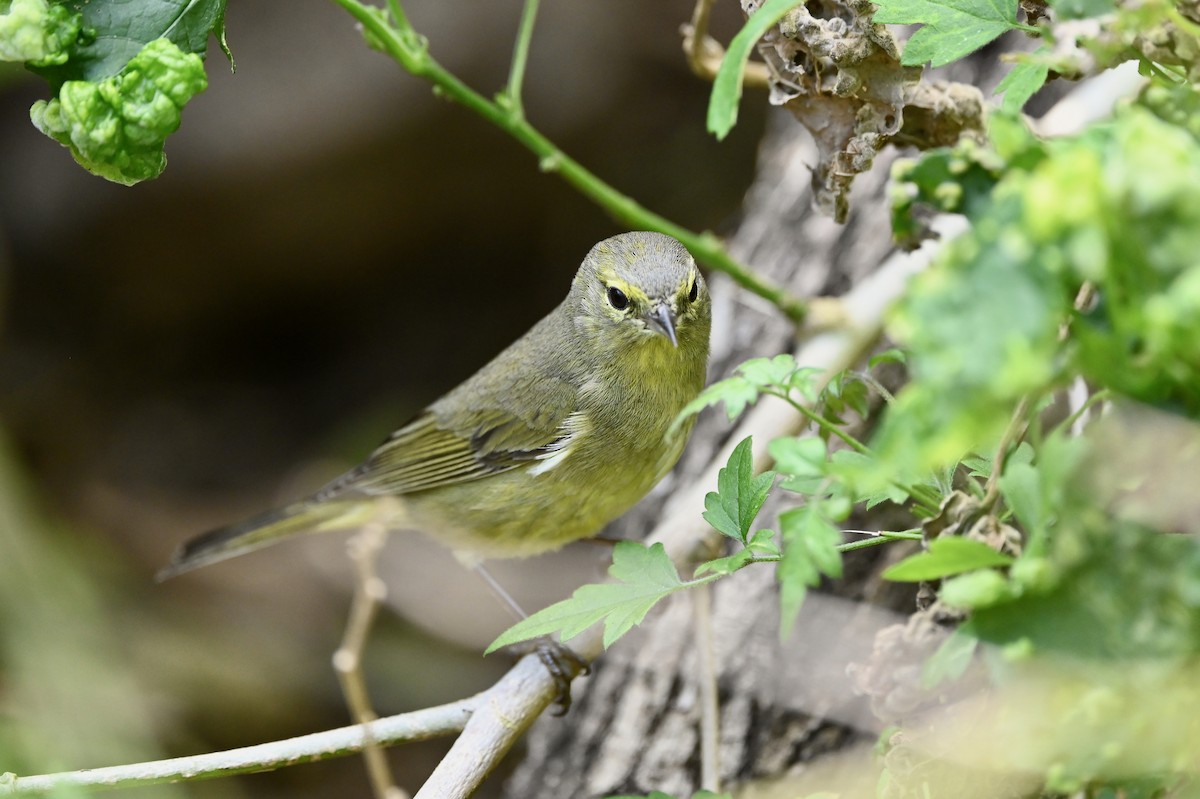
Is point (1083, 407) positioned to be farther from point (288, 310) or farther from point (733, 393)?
point (288, 310)

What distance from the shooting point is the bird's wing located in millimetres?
4168

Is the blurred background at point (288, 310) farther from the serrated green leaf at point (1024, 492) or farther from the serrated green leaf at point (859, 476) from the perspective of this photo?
the serrated green leaf at point (1024, 492)

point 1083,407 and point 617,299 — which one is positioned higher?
point 1083,407

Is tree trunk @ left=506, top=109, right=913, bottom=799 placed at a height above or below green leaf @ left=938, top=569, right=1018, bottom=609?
below

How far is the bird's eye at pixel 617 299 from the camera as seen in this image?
3.83 m

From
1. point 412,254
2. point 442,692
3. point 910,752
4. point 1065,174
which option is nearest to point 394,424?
point 412,254

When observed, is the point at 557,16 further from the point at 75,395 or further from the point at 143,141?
the point at 143,141

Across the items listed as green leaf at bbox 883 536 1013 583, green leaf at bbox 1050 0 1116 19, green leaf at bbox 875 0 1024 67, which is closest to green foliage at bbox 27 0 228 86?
green leaf at bbox 875 0 1024 67

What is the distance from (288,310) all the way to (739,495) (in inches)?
239

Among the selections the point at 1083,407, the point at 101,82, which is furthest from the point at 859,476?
the point at 101,82

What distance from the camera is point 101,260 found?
721 centimetres

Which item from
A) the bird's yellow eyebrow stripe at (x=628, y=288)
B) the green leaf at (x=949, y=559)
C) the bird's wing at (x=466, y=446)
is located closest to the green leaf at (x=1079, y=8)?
the green leaf at (x=949, y=559)

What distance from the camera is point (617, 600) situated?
7.54 ft

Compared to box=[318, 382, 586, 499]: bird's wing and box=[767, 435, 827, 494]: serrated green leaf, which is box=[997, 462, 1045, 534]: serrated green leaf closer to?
box=[767, 435, 827, 494]: serrated green leaf
